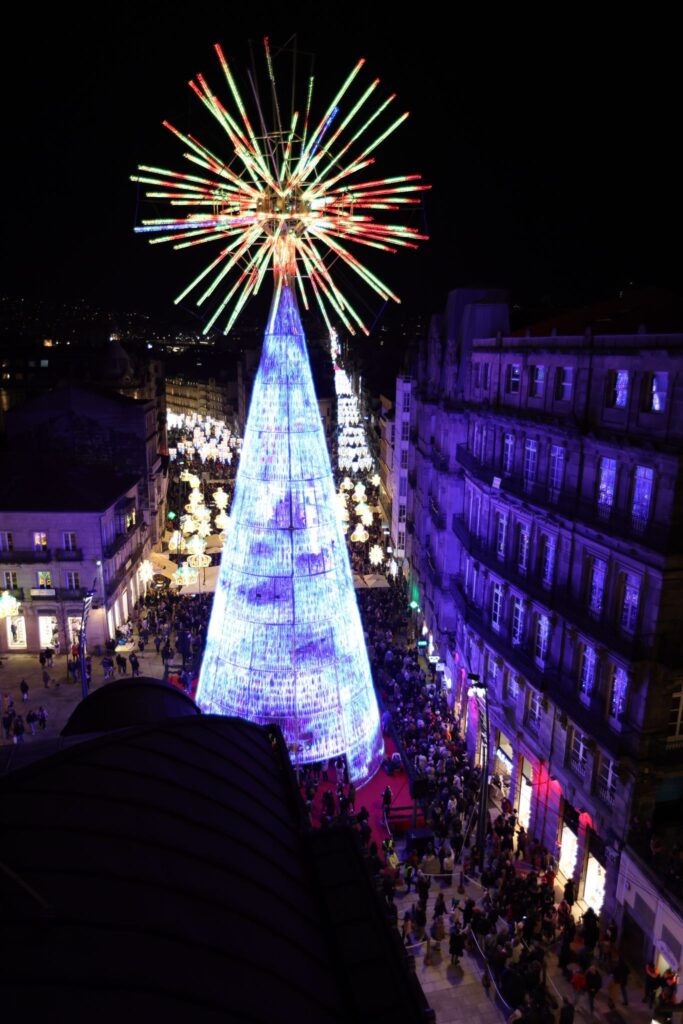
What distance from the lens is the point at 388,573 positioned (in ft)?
167

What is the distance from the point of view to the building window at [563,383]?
23672mm

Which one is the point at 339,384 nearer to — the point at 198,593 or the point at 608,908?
the point at 198,593

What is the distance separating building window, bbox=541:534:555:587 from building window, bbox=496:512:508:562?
2.76m

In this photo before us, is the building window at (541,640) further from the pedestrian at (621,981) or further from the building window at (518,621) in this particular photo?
the pedestrian at (621,981)

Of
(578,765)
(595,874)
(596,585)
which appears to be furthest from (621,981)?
(596,585)

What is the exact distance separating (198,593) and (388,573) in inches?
555

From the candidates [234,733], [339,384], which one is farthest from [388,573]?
[339,384]

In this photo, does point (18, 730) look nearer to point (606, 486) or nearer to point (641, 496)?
point (606, 486)

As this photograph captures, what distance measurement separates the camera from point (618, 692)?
67.8ft

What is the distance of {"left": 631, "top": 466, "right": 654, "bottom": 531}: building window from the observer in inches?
761

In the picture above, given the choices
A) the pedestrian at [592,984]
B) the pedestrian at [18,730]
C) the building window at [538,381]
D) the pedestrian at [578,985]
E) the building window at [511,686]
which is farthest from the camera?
the pedestrian at [18,730]

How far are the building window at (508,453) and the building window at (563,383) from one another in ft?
10.9

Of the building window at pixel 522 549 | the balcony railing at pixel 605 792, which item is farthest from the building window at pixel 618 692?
the building window at pixel 522 549

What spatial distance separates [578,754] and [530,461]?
34.1ft
